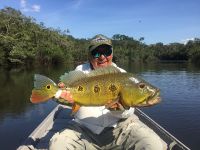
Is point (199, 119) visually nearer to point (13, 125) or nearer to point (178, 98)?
point (178, 98)

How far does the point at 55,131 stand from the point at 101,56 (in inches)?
120

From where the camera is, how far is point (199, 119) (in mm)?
16844

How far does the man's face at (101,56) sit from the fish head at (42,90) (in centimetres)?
167

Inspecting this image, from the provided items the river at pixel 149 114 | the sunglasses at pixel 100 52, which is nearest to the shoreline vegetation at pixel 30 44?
the river at pixel 149 114

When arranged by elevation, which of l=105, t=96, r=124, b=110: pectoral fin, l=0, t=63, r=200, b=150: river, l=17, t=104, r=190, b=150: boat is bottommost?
l=0, t=63, r=200, b=150: river

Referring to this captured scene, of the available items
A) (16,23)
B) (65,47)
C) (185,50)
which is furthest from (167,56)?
(16,23)

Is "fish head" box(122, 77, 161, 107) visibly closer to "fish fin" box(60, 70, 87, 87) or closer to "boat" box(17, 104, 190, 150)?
"fish fin" box(60, 70, 87, 87)

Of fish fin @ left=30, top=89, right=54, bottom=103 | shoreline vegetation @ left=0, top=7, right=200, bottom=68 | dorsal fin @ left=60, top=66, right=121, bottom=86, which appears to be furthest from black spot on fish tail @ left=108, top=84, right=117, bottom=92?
shoreline vegetation @ left=0, top=7, right=200, bottom=68

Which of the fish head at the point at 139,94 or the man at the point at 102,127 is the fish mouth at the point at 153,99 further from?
the man at the point at 102,127

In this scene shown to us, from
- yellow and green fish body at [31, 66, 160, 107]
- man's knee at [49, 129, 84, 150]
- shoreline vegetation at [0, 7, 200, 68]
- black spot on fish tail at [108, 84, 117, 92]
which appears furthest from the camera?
shoreline vegetation at [0, 7, 200, 68]

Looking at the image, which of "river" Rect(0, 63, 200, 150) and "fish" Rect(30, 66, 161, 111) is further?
"river" Rect(0, 63, 200, 150)

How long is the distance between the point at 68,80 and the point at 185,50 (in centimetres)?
14948

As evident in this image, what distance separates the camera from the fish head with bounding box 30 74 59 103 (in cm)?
457

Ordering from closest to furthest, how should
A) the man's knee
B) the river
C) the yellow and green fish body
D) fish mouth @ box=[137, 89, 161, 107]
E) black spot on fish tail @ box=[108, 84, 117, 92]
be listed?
the yellow and green fish body → black spot on fish tail @ box=[108, 84, 117, 92] → fish mouth @ box=[137, 89, 161, 107] → the man's knee → the river
